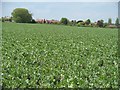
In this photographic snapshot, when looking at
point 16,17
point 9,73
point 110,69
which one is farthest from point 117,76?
point 16,17

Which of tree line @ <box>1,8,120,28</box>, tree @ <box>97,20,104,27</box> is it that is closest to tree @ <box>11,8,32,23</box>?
tree line @ <box>1,8,120,28</box>

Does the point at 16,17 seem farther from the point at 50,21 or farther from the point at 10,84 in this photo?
the point at 10,84

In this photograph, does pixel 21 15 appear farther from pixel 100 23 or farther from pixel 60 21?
pixel 100 23

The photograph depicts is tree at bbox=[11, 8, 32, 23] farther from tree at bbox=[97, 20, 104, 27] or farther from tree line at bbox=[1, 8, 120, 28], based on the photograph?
tree at bbox=[97, 20, 104, 27]

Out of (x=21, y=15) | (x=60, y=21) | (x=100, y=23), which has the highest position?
(x=21, y=15)

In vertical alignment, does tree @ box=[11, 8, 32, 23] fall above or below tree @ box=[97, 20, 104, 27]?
above

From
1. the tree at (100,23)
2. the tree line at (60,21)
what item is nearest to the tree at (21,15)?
the tree line at (60,21)

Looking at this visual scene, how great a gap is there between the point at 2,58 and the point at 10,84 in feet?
10.4

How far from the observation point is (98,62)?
9.71m

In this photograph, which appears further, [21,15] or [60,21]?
[21,15]

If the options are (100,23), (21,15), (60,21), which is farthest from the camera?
(21,15)

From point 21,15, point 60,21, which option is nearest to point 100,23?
point 60,21

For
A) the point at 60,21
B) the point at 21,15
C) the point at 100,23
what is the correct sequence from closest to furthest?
the point at 100,23
the point at 60,21
the point at 21,15

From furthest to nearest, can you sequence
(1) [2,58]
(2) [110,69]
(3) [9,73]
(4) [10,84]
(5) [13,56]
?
(5) [13,56] < (1) [2,58] < (2) [110,69] < (3) [9,73] < (4) [10,84]
